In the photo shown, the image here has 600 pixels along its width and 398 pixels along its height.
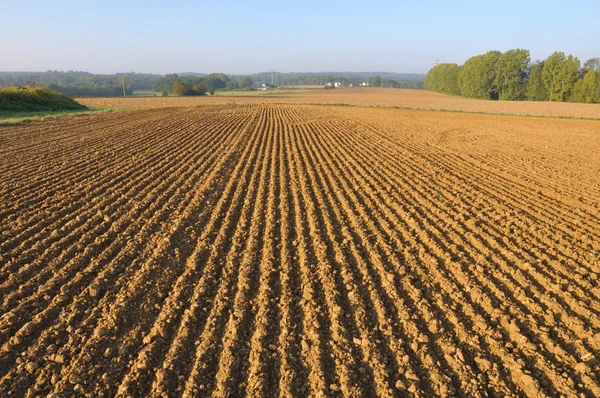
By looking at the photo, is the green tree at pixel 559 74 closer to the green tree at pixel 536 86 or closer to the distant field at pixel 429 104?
the green tree at pixel 536 86

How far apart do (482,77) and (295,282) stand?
80.8m

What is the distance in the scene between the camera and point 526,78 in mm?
68188

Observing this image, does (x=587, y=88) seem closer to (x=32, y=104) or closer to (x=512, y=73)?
(x=512, y=73)

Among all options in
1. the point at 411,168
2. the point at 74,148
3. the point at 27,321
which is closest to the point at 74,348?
the point at 27,321

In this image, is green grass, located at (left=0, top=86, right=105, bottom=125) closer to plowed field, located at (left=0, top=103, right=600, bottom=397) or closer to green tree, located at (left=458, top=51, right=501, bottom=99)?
plowed field, located at (left=0, top=103, right=600, bottom=397)

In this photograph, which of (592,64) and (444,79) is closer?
(592,64)

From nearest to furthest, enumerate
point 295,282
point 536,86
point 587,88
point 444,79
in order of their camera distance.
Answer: point 295,282, point 587,88, point 536,86, point 444,79

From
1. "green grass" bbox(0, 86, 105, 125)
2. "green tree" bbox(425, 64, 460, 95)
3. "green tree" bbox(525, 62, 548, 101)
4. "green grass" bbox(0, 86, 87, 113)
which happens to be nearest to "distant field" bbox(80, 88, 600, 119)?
"green grass" bbox(0, 86, 87, 113)

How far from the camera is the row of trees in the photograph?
57.4 metres

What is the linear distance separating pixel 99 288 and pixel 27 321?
87 centimetres

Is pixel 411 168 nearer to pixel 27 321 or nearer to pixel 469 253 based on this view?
pixel 469 253

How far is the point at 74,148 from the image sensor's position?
45.8 ft

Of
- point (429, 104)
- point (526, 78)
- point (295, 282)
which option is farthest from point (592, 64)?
point (295, 282)

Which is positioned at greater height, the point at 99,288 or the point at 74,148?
the point at 74,148
